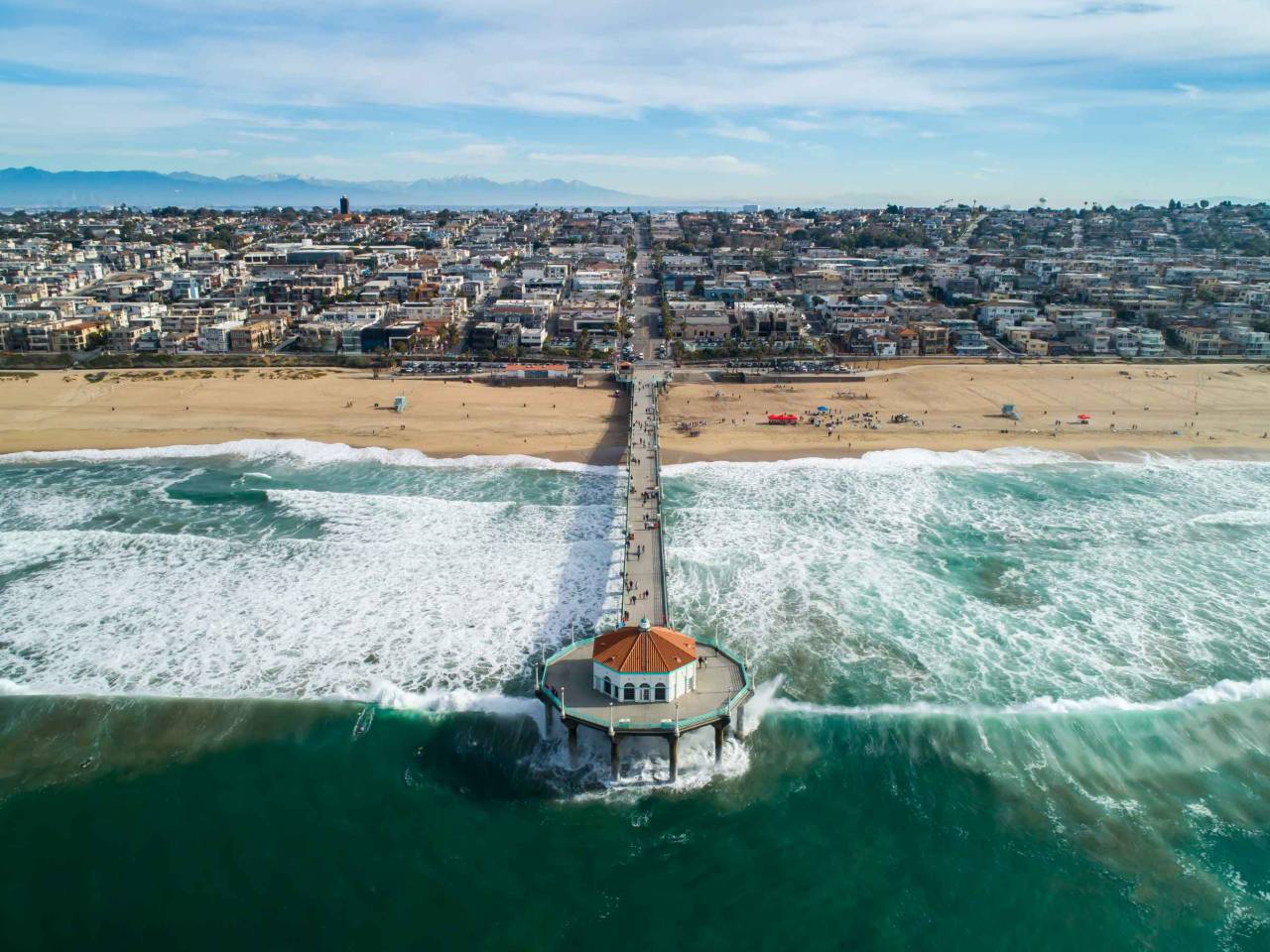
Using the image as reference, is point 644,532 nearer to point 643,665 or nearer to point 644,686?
point 643,665

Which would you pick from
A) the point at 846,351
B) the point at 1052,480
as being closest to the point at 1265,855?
the point at 1052,480

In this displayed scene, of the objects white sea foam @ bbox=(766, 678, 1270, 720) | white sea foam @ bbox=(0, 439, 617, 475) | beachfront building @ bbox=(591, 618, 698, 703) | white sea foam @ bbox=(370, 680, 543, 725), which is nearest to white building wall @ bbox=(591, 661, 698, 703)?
beachfront building @ bbox=(591, 618, 698, 703)

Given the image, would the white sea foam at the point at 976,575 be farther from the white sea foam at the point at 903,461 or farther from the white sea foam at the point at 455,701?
the white sea foam at the point at 455,701

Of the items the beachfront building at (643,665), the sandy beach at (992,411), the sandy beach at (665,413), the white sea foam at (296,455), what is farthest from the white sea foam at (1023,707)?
the sandy beach at (665,413)

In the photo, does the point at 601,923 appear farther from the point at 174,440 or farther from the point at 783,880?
the point at 174,440

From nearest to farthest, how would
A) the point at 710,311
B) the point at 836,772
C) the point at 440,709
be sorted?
the point at 836,772
the point at 440,709
the point at 710,311

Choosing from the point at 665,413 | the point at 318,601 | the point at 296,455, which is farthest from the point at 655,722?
the point at 665,413

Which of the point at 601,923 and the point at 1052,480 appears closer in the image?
the point at 601,923
